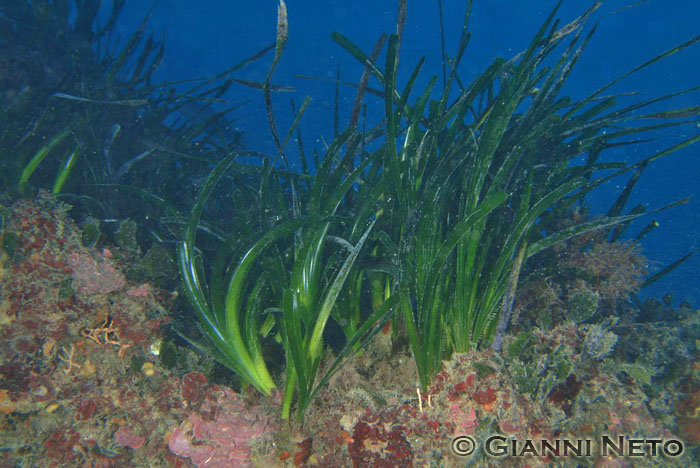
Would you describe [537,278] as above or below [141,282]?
above

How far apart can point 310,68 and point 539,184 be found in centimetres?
5388

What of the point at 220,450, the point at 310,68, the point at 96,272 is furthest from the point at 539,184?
the point at 310,68

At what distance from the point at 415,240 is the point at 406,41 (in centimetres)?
6190

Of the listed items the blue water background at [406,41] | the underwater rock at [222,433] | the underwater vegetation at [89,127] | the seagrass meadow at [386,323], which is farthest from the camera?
the blue water background at [406,41]

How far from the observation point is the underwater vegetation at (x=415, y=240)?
1846 mm

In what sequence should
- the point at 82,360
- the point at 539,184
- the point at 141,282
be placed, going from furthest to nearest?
the point at 141,282 → the point at 539,184 → the point at 82,360

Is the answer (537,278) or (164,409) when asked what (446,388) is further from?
(164,409)

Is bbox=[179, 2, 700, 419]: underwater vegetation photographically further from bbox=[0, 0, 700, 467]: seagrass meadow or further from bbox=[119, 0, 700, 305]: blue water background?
bbox=[119, 0, 700, 305]: blue water background

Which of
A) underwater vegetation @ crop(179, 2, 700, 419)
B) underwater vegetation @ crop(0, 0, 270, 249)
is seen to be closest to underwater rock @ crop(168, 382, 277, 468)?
underwater vegetation @ crop(179, 2, 700, 419)

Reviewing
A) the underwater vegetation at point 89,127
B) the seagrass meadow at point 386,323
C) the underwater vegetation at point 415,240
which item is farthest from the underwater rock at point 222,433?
the underwater vegetation at point 89,127

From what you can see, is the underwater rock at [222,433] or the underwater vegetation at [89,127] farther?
the underwater vegetation at [89,127]

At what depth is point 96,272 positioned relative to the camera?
2396 mm

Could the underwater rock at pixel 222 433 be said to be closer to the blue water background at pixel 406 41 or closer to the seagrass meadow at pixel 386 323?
the seagrass meadow at pixel 386 323

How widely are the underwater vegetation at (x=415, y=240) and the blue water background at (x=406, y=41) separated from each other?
35124 mm
